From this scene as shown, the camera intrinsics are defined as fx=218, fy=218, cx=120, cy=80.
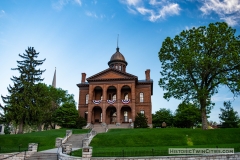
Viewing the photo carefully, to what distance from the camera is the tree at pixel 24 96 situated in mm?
32688

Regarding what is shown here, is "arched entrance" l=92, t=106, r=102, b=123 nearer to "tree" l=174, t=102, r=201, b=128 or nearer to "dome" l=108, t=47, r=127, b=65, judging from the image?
"dome" l=108, t=47, r=127, b=65

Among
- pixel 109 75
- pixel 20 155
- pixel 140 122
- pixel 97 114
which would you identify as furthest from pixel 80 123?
pixel 20 155

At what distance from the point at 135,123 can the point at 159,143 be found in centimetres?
1513

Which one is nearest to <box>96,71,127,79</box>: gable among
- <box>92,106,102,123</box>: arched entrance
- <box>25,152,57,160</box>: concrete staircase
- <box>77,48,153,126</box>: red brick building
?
<box>77,48,153,126</box>: red brick building

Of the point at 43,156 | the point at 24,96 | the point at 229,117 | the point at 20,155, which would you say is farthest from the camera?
the point at 229,117

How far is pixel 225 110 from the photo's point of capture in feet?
143

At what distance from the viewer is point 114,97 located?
4450 cm

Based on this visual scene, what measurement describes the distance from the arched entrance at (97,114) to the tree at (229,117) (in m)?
24.1

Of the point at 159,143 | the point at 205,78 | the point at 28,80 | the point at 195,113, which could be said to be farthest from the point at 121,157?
the point at 195,113

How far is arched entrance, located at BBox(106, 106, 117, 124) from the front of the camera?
141ft

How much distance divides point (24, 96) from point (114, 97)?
57.2ft

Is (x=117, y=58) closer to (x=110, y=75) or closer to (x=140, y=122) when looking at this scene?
(x=110, y=75)

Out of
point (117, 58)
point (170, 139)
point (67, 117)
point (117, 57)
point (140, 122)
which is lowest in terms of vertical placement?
point (170, 139)

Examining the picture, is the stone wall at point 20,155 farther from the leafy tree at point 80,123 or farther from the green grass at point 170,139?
the leafy tree at point 80,123
